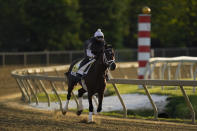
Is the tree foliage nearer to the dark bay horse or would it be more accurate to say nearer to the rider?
the rider

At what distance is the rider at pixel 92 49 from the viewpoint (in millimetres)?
11859

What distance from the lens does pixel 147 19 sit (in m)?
18.9

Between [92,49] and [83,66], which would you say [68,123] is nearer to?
[83,66]

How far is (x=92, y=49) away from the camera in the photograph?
39.2 feet

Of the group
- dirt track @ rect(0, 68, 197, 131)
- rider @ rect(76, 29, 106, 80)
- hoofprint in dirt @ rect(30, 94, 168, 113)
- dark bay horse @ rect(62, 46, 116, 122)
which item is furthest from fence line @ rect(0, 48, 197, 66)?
dark bay horse @ rect(62, 46, 116, 122)

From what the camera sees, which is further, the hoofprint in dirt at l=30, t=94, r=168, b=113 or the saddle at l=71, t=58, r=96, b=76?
the hoofprint in dirt at l=30, t=94, r=168, b=113

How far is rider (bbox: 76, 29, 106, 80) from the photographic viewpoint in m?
11.9

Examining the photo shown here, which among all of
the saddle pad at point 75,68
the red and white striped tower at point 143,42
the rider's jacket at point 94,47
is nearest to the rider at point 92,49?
the rider's jacket at point 94,47

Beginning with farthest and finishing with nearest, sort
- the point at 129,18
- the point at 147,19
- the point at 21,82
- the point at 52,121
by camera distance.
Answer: the point at 129,18 → the point at 147,19 → the point at 21,82 → the point at 52,121

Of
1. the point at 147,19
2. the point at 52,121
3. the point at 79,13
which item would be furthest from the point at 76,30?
the point at 52,121

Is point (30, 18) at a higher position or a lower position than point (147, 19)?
lower

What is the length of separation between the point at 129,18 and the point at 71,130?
4789 cm

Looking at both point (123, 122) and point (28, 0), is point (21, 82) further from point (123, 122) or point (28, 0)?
point (28, 0)

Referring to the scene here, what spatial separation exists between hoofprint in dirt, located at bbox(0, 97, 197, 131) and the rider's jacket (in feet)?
4.75
